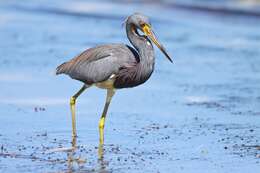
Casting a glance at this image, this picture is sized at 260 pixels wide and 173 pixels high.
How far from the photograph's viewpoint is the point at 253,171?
847 cm

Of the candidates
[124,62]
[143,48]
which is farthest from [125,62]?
[143,48]

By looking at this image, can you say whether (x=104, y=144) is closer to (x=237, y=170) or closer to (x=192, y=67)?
Answer: (x=237, y=170)

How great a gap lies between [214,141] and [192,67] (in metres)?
5.73

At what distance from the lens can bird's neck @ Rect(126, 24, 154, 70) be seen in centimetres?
995

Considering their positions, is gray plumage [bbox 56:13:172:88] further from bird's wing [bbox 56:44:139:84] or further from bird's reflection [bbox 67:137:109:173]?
bird's reflection [bbox 67:137:109:173]

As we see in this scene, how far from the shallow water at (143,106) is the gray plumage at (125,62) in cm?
65

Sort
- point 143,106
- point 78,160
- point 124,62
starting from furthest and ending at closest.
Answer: point 143,106 < point 124,62 < point 78,160

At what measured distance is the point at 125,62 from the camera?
9.99 meters

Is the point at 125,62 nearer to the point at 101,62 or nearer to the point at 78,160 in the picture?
the point at 101,62

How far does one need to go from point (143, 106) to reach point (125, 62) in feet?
6.86

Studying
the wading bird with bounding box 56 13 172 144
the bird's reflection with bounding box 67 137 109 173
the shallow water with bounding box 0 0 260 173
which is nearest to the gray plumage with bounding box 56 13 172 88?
the wading bird with bounding box 56 13 172 144

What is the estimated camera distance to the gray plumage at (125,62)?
9945 millimetres

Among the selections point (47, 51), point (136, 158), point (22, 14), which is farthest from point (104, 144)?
point (22, 14)

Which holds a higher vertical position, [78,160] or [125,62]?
[125,62]
